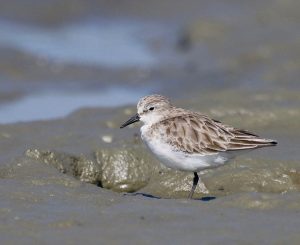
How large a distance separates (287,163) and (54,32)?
8224 mm

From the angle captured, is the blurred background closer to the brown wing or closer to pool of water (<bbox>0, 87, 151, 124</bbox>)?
pool of water (<bbox>0, 87, 151, 124</bbox>)

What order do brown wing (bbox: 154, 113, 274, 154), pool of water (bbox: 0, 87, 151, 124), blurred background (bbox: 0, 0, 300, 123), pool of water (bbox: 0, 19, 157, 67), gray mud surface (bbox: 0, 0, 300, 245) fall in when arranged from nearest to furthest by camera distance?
gray mud surface (bbox: 0, 0, 300, 245)
brown wing (bbox: 154, 113, 274, 154)
pool of water (bbox: 0, 87, 151, 124)
blurred background (bbox: 0, 0, 300, 123)
pool of water (bbox: 0, 19, 157, 67)

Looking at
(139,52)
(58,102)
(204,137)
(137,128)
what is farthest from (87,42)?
(204,137)

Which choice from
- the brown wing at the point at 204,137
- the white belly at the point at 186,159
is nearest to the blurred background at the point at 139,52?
the brown wing at the point at 204,137

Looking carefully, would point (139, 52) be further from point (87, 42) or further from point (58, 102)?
point (58, 102)

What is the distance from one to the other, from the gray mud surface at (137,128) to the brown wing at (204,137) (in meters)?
0.42

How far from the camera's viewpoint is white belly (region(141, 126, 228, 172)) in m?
7.16

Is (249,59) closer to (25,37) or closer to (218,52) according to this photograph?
(218,52)

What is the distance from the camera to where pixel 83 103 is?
11719mm

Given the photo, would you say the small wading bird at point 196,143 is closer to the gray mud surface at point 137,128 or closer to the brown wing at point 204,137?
the brown wing at point 204,137

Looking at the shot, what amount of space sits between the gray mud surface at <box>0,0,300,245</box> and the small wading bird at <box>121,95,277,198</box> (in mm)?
312

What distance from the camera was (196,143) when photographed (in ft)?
23.6

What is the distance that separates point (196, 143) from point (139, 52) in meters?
7.35

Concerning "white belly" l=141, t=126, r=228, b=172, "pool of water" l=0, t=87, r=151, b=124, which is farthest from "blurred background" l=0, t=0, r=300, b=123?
"white belly" l=141, t=126, r=228, b=172
